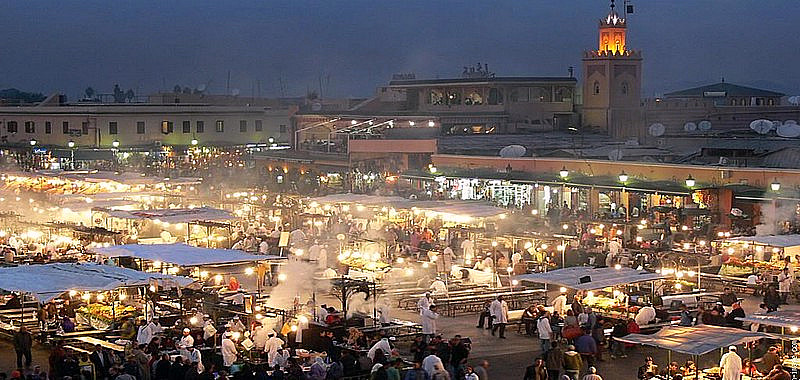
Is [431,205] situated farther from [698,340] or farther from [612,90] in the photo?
[612,90]

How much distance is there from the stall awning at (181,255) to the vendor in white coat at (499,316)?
452 centimetres

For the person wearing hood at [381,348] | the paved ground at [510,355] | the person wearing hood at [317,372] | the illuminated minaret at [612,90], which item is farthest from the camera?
the illuminated minaret at [612,90]

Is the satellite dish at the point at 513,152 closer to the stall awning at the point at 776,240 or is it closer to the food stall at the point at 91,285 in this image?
the stall awning at the point at 776,240

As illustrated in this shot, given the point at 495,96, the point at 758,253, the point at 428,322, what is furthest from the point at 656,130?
the point at 428,322

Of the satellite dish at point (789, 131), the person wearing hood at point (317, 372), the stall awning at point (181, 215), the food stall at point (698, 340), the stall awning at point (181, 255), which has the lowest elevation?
the person wearing hood at point (317, 372)

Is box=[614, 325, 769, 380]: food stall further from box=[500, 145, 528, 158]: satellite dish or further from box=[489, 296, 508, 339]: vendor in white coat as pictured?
box=[500, 145, 528, 158]: satellite dish

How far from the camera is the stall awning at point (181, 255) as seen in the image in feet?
76.4

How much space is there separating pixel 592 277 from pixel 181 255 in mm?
7706

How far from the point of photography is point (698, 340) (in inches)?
661

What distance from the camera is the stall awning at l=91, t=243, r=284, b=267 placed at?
917 inches

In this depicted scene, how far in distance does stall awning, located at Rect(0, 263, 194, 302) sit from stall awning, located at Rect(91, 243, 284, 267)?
1092 mm

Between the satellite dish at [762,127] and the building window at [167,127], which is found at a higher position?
the building window at [167,127]

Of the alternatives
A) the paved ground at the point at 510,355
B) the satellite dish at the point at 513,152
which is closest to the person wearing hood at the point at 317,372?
the paved ground at the point at 510,355

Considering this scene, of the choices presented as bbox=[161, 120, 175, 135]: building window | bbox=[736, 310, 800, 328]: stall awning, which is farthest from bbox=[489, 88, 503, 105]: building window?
bbox=[736, 310, 800, 328]: stall awning
